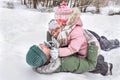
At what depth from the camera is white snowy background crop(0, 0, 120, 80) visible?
3520 millimetres

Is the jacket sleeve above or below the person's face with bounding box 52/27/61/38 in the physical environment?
below

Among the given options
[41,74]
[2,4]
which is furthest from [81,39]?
[2,4]

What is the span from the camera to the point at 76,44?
3.68 metres

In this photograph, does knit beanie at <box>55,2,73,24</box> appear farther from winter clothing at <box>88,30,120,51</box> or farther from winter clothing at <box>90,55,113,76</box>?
winter clothing at <box>88,30,120,51</box>

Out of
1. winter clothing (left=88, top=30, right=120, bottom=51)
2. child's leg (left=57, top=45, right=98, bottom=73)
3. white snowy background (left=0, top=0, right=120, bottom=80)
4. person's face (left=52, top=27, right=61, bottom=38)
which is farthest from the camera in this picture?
winter clothing (left=88, top=30, right=120, bottom=51)

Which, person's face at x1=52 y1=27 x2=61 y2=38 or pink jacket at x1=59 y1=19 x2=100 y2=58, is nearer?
pink jacket at x1=59 y1=19 x2=100 y2=58

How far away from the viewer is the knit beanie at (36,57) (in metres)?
3.52

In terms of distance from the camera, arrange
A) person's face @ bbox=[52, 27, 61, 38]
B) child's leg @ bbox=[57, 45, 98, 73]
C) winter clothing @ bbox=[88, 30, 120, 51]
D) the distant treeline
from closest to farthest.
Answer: child's leg @ bbox=[57, 45, 98, 73]
person's face @ bbox=[52, 27, 61, 38]
winter clothing @ bbox=[88, 30, 120, 51]
the distant treeline

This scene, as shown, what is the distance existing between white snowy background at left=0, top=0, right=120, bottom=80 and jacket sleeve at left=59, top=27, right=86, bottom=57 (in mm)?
222

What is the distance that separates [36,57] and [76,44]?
16.7 inches

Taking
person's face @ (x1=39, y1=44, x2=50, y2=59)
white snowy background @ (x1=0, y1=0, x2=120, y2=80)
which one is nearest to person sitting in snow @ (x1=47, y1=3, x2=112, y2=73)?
person's face @ (x1=39, y1=44, x2=50, y2=59)

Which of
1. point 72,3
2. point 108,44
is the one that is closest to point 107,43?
point 108,44

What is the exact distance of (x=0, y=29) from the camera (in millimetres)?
4887

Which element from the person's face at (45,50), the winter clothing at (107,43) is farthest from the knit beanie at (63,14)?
the winter clothing at (107,43)
